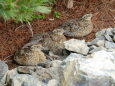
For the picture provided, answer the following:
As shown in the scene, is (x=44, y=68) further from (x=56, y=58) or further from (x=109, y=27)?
(x=109, y=27)

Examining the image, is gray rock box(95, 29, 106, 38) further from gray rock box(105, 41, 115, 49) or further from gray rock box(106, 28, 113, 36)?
gray rock box(105, 41, 115, 49)

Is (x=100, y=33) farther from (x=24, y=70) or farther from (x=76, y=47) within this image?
(x=24, y=70)

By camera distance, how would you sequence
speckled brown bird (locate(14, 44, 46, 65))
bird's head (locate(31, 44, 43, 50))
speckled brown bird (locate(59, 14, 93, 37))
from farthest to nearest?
speckled brown bird (locate(59, 14, 93, 37))
bird's head (locate(31, 44, 43, 50))
speckled brown bird (locate(14, 44, 46, 65))

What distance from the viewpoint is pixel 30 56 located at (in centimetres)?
528

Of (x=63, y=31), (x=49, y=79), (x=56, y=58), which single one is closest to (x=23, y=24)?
(x=63, y=31)

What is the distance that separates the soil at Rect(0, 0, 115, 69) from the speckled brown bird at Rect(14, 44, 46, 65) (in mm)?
172

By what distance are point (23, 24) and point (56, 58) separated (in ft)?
4.53

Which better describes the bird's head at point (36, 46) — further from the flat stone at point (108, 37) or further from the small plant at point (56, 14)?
the small plant at point (56, 14)

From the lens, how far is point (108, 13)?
687 centimetres

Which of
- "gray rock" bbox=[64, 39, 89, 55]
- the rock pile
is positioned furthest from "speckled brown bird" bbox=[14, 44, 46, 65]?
"gray rock" bbox=[64, 39, 89, 55]

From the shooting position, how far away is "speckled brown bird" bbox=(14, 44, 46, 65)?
527 cm

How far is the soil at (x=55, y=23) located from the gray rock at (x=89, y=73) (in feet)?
4.58

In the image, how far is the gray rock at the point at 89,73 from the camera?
4133 millimetres

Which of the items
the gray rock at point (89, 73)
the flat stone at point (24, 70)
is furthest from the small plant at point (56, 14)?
the gray rock at point (89, 73)
